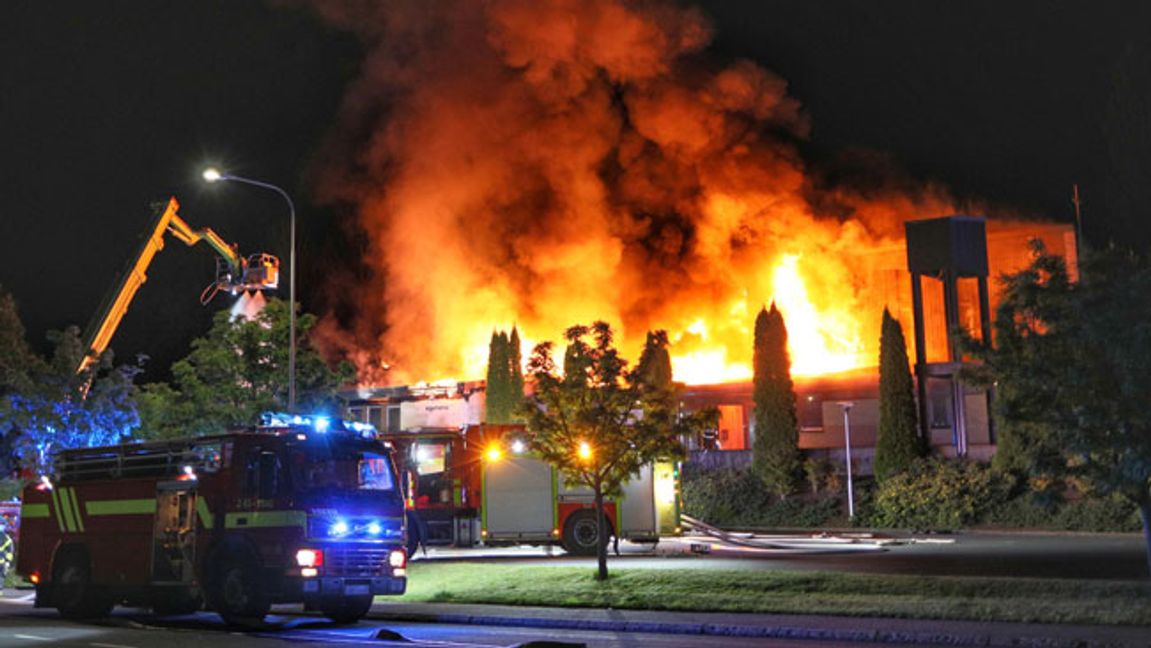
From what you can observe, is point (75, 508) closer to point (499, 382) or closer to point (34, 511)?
point (34, 511)

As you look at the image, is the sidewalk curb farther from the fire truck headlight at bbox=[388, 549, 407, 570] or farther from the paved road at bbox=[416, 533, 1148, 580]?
the paved road at bbox=[416, 533, 1148, 580]

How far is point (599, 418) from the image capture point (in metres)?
20.4

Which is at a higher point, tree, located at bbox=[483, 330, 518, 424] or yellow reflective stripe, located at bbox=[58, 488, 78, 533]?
tree, located at bbox=[483, 330, 518, 424]

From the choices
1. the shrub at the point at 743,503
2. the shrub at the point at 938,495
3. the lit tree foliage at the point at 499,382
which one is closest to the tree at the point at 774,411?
the shrub at the point at 743,503

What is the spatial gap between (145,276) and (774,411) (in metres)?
23.4

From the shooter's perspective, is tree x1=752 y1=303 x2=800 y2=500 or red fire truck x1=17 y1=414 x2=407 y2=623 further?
tree x1=752 y1=303 x2=800 y2=500

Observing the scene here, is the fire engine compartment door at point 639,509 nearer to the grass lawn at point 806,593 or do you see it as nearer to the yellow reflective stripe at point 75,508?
the grass lawn at point 806,593

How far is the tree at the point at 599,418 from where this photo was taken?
20.5 m

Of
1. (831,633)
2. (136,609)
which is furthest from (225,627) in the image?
(831,633)

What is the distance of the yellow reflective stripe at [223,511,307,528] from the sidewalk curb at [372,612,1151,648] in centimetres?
277

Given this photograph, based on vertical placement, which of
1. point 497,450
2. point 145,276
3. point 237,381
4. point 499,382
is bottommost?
point 497,450

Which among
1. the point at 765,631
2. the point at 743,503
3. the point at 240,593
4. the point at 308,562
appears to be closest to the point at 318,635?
the point at 308,562

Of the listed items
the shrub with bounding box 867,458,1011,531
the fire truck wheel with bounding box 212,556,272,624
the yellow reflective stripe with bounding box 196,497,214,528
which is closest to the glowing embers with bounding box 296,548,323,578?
the fire truck wheel with bounding box 212,556,272,624

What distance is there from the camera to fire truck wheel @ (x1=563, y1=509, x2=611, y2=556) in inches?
1090
